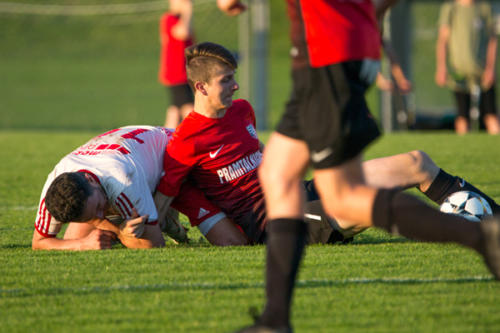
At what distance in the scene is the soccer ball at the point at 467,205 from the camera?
4.22 metres

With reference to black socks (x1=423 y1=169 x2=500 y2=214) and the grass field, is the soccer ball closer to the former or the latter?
black socks (x1=423 y1=169 x2=500 y2=214)

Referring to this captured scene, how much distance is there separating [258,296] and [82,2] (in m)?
23.6

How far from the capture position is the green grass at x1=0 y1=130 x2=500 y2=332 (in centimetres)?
301

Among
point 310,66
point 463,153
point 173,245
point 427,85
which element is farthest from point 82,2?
point 310,66

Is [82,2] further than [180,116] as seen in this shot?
Yes

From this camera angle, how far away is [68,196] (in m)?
3.88

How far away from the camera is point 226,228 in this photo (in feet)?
14.9

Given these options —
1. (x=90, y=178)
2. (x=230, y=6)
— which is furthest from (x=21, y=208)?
(x=230, y=6)

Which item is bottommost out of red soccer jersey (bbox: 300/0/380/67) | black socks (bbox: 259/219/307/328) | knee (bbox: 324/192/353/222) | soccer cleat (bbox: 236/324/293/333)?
soccer cleat (bbox: 236/324/293/333)

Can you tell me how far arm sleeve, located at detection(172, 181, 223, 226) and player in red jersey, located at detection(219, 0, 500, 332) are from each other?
71.2 inches

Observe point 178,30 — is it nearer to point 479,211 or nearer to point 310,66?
point 479,211

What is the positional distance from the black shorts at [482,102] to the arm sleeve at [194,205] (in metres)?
7.86

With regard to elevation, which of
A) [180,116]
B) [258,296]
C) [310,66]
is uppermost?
[310,66]

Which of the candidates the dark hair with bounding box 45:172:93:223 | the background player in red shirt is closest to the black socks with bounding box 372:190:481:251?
the dark hair with bounding box 45:172:93:223
